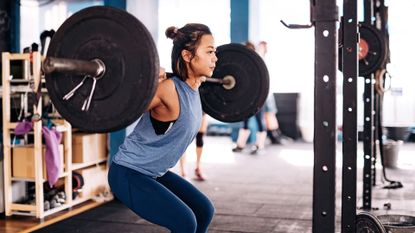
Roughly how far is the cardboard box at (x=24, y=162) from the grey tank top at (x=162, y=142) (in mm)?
1948

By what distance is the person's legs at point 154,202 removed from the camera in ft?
5.94

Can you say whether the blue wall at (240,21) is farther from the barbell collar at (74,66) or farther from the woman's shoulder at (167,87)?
the barbell collar at (74,66)

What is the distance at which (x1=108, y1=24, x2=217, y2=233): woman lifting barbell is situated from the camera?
71.8 inches

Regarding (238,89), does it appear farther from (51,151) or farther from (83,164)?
(83,164)

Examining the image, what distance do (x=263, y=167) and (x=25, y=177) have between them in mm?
3077

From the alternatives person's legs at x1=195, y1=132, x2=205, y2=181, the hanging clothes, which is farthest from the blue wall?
the hanging clothes

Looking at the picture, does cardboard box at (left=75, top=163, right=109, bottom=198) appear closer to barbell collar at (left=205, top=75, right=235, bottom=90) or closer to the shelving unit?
the shelving unit

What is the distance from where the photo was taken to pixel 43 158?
146 inches

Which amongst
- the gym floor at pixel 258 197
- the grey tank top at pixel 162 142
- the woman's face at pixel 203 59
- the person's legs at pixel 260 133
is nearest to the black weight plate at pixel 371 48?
the gym floor at pixel 258 197

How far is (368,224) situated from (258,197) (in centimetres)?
180

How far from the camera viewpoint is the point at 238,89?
248 centimetres

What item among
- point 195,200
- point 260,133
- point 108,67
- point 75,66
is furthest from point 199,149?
point 75,66

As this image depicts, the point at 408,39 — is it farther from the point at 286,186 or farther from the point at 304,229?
the point at 304,229

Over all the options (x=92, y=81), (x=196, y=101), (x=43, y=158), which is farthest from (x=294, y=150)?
(x=92, y=81)
